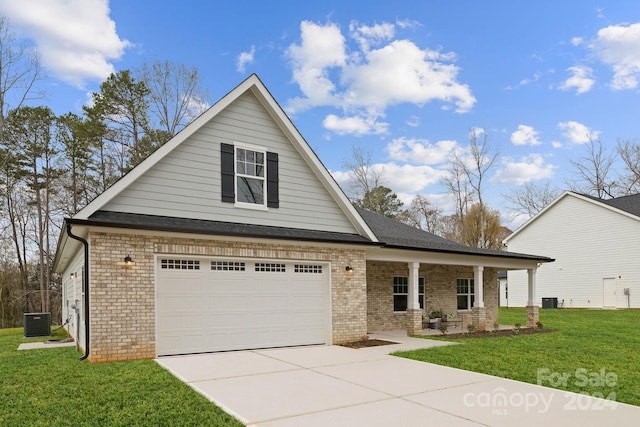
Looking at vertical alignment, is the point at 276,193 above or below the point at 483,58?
below

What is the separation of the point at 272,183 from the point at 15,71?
64.6 feet

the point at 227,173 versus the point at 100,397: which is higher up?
the point at 227,173

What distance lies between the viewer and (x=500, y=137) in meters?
36.7

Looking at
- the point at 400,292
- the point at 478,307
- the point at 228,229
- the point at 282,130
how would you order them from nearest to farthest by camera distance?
the point at 228,229, the point at 282,130, the point at 478,307, the point at 400,292

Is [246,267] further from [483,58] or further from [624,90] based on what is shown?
[624,90]

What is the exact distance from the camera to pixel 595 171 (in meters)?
41.0

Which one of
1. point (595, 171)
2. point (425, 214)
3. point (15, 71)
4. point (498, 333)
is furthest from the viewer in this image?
point (425, 214)

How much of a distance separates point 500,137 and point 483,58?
58.6ft

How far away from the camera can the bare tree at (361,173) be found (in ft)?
124

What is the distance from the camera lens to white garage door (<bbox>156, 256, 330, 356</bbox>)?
32.4 ft

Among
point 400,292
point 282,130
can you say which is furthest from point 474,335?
point 282,130

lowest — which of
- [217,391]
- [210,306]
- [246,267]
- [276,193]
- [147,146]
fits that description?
[217,391]

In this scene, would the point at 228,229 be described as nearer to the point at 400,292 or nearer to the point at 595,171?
the point at 400,292

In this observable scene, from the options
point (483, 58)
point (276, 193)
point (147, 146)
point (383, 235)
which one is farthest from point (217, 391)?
point (147, 146)
